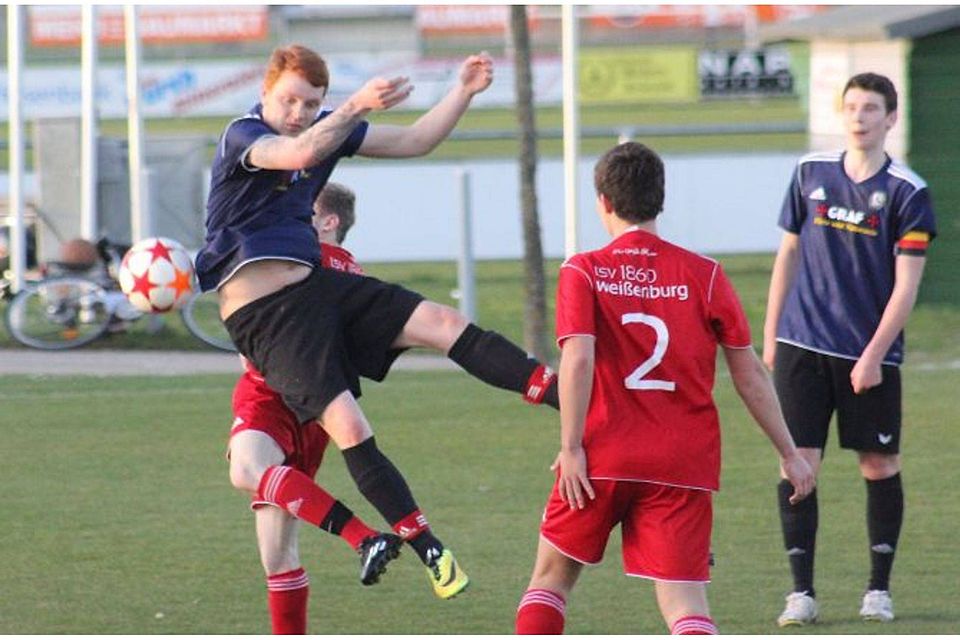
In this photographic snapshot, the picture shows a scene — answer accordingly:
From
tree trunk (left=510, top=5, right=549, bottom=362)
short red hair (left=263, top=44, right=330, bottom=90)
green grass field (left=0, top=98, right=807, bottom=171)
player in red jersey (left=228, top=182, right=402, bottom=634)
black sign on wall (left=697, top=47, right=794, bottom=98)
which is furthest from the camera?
black sign on wall (left=697, top=47, right=794, bottom=98)

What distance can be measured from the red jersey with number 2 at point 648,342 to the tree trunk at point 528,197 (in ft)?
34.2

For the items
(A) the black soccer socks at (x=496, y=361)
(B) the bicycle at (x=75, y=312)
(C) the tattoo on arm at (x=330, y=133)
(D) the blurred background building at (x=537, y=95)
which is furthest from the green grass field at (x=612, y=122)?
(C) the tattoo on arm at (x=330, y=133)

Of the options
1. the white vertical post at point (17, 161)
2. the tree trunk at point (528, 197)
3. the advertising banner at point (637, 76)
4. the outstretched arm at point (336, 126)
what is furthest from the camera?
the advertising banner at point (637, 76)

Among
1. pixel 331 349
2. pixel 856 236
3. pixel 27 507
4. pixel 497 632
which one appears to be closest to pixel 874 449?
pixel 856 236

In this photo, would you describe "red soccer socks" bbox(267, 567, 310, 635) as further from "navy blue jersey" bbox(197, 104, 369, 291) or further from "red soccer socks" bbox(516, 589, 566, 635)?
"red soccer socks" bbox(516, 589, 566, 635)

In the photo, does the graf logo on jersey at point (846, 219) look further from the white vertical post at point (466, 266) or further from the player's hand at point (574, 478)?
the white vertical post at point (466, 266)

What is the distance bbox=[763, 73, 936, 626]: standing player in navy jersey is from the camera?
7.27 meters

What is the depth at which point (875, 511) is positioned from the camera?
306 inches

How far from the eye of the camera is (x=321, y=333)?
6.42 meters

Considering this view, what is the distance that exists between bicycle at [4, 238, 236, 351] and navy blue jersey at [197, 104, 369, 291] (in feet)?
35.7

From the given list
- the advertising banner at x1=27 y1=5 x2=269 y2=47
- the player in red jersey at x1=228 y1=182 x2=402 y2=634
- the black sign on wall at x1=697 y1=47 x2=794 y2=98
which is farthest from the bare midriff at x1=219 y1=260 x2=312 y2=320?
the advertising banner at x1=27 y1=5 x2=269 y2=47

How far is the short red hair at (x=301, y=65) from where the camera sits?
6.24 metres

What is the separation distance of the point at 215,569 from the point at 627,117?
37.4 meters

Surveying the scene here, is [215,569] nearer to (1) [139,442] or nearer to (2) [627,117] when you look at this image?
(1) [139,442]
